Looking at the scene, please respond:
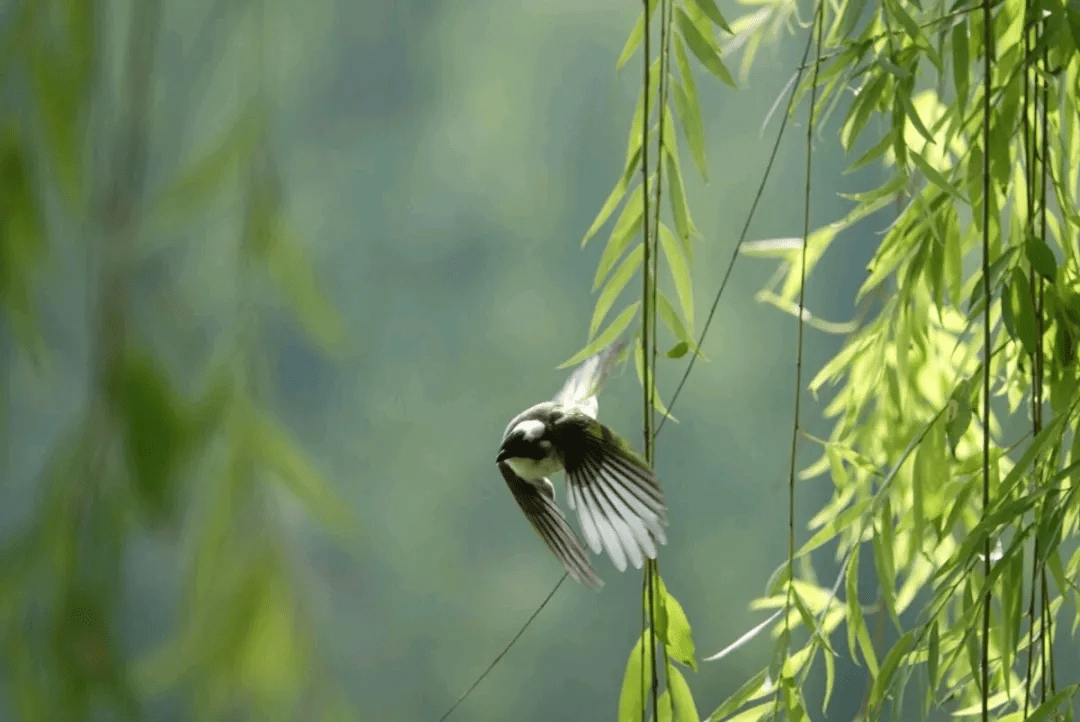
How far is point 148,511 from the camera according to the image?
23 cm

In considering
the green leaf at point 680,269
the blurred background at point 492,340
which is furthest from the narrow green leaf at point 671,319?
the blurred background at point 492,340

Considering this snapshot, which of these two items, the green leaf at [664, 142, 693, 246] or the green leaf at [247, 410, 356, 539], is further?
the green leaf at [664, 142, 693, 246]

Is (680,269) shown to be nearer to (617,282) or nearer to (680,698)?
(617,282)

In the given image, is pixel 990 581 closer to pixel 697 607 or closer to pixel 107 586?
pixel 107 586

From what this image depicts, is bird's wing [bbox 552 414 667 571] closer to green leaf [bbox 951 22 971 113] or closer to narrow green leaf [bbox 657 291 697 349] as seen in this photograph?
narrow green leaf [bbox 657 291 697 349]

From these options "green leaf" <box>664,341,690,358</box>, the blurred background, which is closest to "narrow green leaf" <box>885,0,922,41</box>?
"green leaf" <box>664,341,690,358</box>

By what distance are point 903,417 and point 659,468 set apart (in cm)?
189

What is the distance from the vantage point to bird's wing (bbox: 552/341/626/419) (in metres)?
0.52

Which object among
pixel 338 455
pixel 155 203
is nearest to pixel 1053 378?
pixel 155 203

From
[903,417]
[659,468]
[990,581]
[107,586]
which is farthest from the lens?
[659,468]

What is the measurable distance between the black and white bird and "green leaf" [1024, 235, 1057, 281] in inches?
6.8

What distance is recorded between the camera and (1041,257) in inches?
20.2

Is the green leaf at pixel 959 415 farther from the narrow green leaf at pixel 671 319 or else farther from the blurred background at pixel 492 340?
the blurred background at pixel 492 340

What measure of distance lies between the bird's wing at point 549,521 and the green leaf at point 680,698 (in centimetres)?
6
